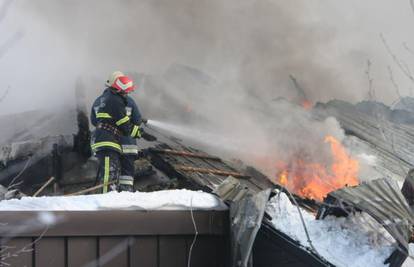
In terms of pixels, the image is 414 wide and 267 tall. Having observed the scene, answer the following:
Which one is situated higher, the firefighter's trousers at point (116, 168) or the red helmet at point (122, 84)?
the red helmet at point (122, 84)

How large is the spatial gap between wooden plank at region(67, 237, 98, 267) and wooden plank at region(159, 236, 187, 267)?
388mm

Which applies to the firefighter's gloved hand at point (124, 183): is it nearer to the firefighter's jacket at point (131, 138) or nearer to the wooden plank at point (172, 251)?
the firefighter's jacket at point (131, 138)

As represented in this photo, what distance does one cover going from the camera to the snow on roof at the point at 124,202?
323 cm

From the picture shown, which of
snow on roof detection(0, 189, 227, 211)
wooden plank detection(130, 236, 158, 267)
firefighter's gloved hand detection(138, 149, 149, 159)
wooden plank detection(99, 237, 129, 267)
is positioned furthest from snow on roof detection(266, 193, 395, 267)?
firefighter's gloved hand detection(138, 149, 149, 159)

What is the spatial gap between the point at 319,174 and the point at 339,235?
287 inches

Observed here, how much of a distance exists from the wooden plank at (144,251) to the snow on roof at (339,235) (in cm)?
73

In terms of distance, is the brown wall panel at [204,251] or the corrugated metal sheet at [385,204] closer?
the corrugated metal sheet at [385,204]

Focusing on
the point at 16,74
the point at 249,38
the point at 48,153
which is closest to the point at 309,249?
the point at 48,153

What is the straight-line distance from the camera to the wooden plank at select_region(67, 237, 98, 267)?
322 cm

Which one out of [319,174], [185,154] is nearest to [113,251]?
[185,154]

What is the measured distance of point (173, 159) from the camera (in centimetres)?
826

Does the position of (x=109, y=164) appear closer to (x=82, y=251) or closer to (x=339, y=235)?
(x=82, y=251)

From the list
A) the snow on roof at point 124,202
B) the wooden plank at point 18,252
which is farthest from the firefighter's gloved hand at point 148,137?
the wooden plank at point 18,252

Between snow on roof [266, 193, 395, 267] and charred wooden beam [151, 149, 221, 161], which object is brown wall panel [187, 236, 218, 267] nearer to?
snow on roof [266, 193, 395, 267]
